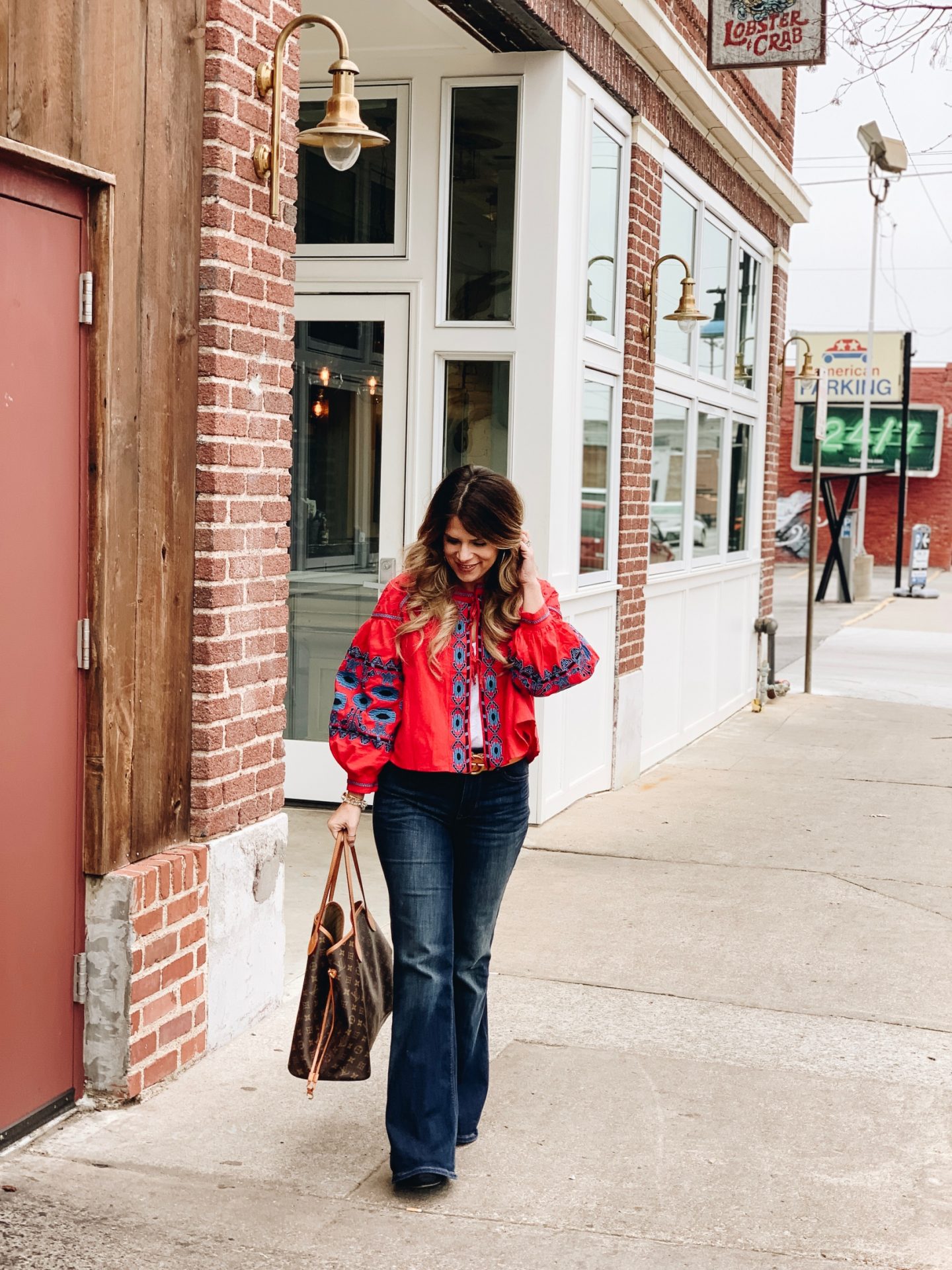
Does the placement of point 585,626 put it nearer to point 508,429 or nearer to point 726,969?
point 508,429

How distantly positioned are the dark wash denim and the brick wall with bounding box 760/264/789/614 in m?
10.2

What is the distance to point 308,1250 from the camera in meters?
3.46

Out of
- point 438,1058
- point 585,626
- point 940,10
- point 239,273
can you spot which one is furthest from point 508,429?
point 438,1058

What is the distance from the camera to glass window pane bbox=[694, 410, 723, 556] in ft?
37.3

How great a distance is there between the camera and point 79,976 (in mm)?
4121

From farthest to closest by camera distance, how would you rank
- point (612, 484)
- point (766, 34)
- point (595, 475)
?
point (612, 484), point (595, 475), point (766, 34)

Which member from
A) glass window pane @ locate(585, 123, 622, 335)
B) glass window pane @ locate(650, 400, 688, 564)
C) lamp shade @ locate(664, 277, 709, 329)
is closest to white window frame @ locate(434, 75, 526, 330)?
glass window pane @ locate(585, 123, 622, 335)

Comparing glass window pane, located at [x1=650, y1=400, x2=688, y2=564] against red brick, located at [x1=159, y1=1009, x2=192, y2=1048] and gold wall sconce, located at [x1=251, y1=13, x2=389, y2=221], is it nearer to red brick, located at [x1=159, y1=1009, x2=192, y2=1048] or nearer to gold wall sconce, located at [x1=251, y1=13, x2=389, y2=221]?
gold wall sconce, located at [x1=251, y1=13, x2=389, y2=221]

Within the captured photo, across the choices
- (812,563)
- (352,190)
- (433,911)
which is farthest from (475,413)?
(812,563)

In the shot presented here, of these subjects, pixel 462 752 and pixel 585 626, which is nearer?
pixel 462 752

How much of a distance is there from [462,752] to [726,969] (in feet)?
8.09

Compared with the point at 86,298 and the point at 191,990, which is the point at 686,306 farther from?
the point at 191,990

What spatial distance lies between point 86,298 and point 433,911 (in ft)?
5.96

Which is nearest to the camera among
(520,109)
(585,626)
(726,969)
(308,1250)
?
(308,1250)
